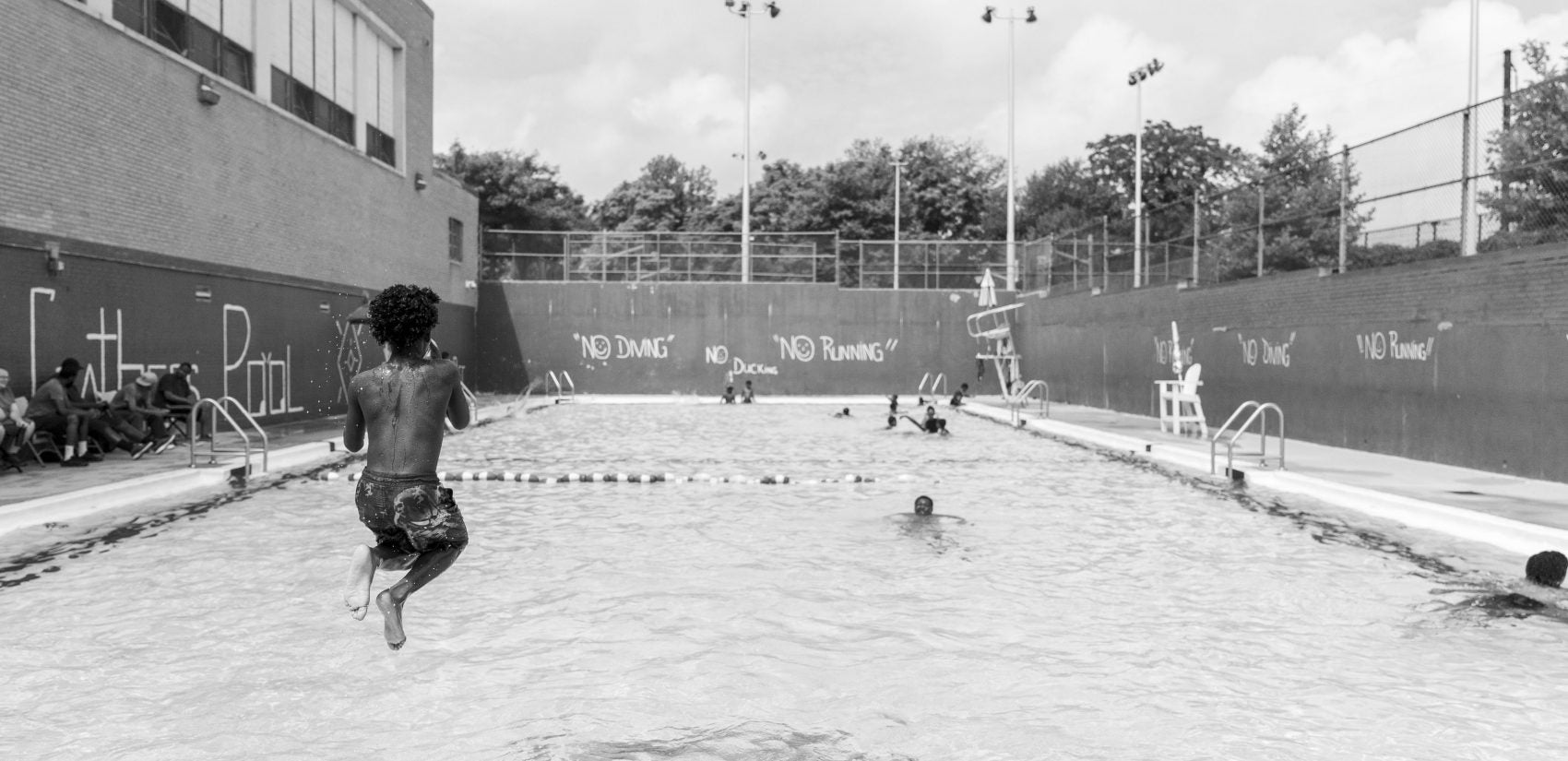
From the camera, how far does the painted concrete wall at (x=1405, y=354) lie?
1427 cm

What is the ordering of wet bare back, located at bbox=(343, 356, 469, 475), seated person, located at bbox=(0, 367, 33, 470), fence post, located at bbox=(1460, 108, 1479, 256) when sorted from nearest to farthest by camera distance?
wet bare back, located at bbox=(343, 356, 469, 475) < seated person, located at bbox=(0, 367, 33, 470) < fence post, located at bbox=(1460, 108, 1479, 256)

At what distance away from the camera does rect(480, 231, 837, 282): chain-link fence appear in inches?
1547

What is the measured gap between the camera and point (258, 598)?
847cm

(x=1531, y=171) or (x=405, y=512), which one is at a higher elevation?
(x=1531, y=171)

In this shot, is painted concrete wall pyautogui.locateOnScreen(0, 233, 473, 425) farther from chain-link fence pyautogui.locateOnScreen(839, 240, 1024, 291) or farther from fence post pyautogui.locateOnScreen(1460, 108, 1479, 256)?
fence post pyautogui.locateOnScreen(1460, 108, 1479, 256)

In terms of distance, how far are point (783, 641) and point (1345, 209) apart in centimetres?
1503

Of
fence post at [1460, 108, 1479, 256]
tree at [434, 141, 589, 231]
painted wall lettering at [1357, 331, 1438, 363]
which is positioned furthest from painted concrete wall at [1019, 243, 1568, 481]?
tree at [434, 141, 589, 231]

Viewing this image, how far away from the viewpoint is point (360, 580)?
5738 millimetres

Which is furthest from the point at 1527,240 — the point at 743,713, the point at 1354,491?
the point at 743,713

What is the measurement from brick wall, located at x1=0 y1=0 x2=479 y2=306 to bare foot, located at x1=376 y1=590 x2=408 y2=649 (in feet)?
39.9

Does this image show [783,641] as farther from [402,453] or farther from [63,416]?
[63,416]

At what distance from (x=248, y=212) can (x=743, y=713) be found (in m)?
18.7

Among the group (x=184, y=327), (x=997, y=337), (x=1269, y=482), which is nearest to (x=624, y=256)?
(x=997, y=337)

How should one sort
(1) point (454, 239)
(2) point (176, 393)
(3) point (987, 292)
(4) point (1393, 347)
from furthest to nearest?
(3) point (987, 292) < (1) point (454, 239) < (2) point (176, 393) < (4) point (1393, 347)
